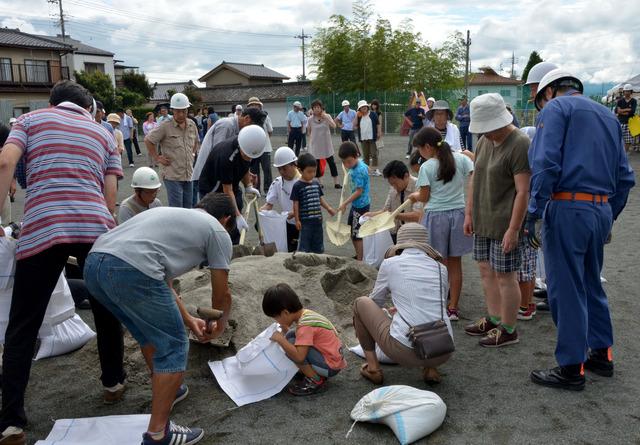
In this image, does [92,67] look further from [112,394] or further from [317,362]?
[317,362]

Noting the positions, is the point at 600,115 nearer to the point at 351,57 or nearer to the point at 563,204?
the point at 563,204

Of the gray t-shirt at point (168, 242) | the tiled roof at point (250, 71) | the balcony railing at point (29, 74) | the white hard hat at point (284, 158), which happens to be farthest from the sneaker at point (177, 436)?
the tiled roof at point (250, 71)

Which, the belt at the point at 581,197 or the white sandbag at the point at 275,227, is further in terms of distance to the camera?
the white sandbag at the point at 275,227

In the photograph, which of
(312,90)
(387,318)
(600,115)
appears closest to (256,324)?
(387,318)

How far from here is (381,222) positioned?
5281 mm

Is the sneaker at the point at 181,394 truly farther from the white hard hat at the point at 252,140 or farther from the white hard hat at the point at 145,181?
the white hard hat at the point at 252,140

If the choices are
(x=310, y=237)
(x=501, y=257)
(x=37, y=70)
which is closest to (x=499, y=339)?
(x=501, y=257)

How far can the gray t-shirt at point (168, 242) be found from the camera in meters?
2.54

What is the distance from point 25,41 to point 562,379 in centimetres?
3924

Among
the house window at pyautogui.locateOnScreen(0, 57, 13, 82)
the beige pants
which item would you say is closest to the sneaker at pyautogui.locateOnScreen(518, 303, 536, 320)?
the beige pants

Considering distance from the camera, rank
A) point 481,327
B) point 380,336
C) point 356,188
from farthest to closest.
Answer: point 356,188 < point 481,327 < point 380,336

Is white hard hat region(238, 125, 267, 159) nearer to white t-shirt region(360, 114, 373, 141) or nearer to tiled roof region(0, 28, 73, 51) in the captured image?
white t-shirt region(360, 114, 373, 141)

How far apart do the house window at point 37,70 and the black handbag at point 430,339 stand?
37.4 meters

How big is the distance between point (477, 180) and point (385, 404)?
181 cm
